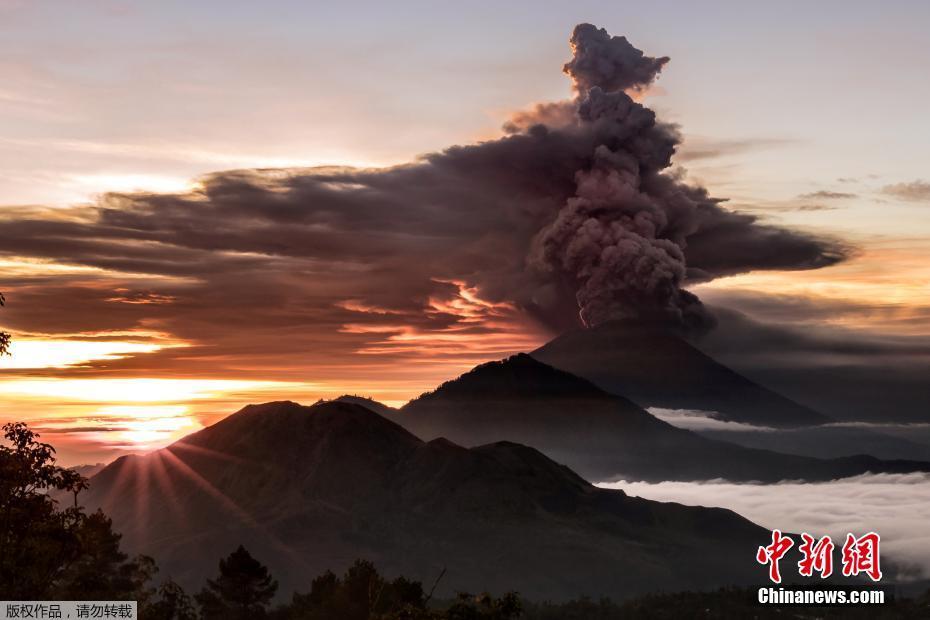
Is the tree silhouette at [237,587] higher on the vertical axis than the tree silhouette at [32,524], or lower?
lower

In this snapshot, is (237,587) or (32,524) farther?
(237,587)

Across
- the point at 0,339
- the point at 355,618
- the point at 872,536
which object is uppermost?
the point at 0,339

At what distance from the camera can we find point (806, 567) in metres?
103

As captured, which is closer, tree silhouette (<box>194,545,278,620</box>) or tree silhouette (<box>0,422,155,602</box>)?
tree silhouette (<box>0,422,155,602</box>)

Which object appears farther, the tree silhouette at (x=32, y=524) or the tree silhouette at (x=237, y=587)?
the tree silhouette at (x=237, y=587)

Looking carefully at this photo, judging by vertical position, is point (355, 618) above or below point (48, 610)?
below

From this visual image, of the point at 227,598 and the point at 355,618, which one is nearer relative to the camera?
the point at 355,618

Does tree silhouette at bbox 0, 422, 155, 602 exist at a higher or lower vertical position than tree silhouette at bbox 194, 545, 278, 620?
higher

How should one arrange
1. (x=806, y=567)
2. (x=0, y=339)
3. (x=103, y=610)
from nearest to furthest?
(x=0, y=339)
(x=103, y=610)
(x=806, y=567)

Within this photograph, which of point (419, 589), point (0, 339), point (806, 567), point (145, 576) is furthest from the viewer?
point (806, 567)

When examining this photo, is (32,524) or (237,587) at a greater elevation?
(32,524)

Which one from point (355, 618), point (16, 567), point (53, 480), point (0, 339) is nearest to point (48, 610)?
point (16, 567)

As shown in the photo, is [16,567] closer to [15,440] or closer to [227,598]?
[15,440]

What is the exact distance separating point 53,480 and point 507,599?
12495 mm
